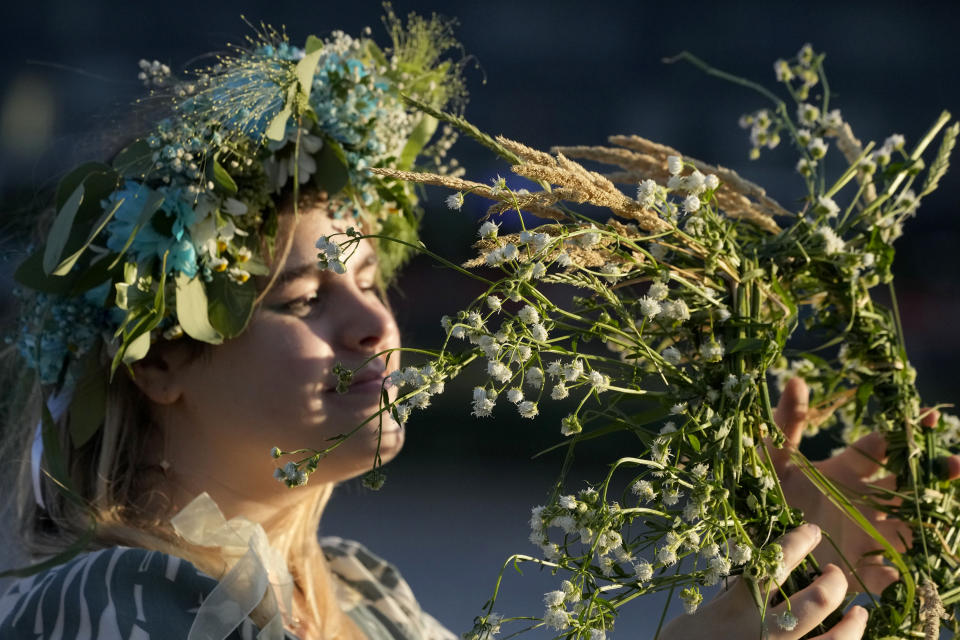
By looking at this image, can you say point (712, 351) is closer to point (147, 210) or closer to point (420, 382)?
point (420, 382)

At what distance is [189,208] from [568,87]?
617 cm

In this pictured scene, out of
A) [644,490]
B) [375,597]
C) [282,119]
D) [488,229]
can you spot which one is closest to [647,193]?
[488,229]

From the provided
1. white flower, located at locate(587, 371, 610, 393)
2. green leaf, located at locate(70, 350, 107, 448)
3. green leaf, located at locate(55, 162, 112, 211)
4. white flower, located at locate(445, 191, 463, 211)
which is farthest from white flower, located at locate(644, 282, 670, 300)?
green leaf, located at locate(70, 350, 107, 448)

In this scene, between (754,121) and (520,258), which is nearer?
(520,258)

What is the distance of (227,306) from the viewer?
1.58 m

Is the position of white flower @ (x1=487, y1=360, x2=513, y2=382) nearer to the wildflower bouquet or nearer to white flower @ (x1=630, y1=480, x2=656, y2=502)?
the wildflower bouquet

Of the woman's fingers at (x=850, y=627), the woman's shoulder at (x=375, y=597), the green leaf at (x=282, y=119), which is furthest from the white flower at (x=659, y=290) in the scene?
the woman's shoulder at (x=375, y=597)

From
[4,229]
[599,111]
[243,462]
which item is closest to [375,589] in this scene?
[243,462]

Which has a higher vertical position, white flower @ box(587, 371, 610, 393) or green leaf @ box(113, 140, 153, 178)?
green leaf @ box(113, 140, 153, 178)

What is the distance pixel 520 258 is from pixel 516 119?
6355 millimetres

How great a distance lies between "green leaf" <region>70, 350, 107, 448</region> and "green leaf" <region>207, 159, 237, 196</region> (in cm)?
36

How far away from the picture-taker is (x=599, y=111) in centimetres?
748

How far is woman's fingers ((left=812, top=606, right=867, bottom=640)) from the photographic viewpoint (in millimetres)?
1111

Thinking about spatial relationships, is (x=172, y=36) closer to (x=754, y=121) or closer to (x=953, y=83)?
(x=953, y=83)
